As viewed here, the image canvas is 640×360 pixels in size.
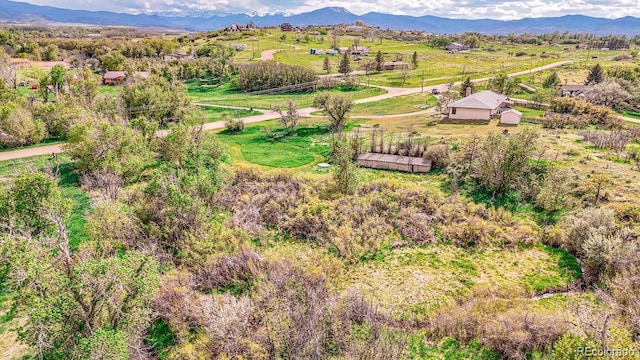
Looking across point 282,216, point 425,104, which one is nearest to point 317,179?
point 282,216

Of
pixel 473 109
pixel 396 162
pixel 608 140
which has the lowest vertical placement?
pixel 396 162

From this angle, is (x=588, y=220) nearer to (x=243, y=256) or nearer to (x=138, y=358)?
(x=243, y=256)

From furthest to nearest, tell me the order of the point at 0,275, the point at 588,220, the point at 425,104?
the point at 425,104, the point at 588,220, the point at 0,275

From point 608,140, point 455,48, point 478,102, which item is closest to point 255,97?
point 478,102

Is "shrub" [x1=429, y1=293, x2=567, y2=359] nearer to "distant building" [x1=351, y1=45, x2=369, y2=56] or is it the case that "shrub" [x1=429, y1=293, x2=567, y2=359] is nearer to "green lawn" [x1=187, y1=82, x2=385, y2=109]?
"green lawn" [x1=187, y1=82, x2=385, y2=109]

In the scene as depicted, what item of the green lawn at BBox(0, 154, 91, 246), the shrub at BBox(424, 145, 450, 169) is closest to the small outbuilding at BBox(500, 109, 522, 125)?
the shrub at BBox(424, 145, 450, 169)

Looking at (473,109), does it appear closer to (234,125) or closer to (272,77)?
(234,125)
